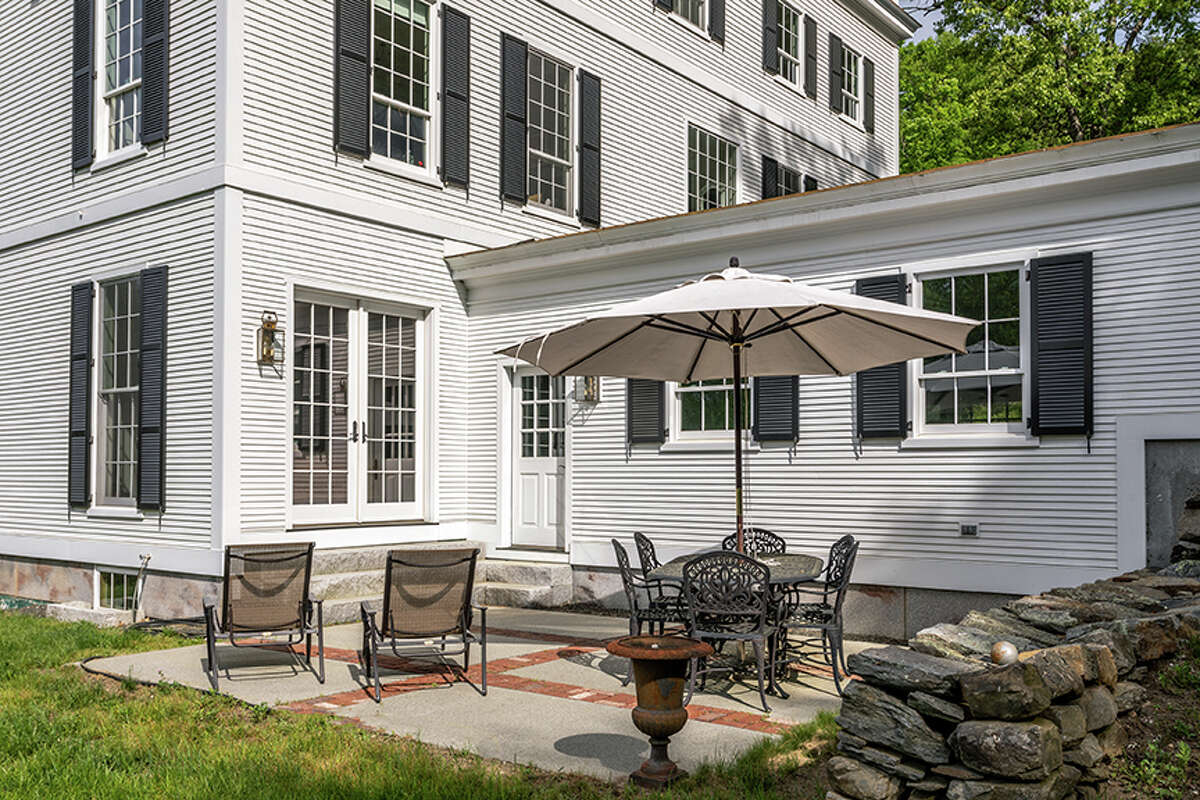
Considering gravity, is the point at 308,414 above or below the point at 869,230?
below

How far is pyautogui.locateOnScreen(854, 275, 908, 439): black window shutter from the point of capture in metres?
9.24

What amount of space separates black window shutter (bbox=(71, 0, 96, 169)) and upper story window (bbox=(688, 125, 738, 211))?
8.34 m

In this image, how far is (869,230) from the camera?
9.46 m

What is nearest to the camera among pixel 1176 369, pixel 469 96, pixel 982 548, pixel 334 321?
pixel 1176 369

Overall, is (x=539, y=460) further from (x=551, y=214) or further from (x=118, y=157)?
(x=118, y=157)

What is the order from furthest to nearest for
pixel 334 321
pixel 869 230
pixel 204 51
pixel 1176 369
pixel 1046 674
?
1. pixel 334 321
2. pixel 204 51
3. pixel 869 230
4. pixel 1176 369
5. pixel 1046 674

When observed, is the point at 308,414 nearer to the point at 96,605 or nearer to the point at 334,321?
the point at 334,321

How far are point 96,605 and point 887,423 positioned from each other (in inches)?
336

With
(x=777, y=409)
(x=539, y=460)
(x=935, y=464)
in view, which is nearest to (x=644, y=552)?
(x=777, y=409)

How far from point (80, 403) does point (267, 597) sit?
17.2ft

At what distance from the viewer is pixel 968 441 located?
8.85 meters

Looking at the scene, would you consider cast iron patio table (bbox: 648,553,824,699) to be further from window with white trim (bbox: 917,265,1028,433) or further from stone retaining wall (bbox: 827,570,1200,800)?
window with white trim (bbox: 917,265,1028,433)

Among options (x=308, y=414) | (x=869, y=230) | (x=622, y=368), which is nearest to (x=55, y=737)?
(x=622, y=368)

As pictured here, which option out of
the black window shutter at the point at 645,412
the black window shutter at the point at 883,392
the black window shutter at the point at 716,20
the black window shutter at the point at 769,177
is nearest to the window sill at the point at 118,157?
the black window shutter at the point at 645,412
